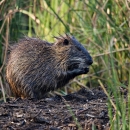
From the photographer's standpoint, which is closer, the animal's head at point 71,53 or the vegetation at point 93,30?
the animal's head at point 71,53

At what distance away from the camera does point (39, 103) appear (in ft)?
16.3

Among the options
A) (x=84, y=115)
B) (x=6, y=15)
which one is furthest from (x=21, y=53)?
(x=84, y=115)

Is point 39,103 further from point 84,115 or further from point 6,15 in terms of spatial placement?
point 6,15

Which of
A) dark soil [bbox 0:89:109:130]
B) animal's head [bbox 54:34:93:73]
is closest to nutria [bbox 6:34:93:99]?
animal's head [bbox 54:34:93:73]

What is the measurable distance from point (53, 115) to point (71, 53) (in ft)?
5.05

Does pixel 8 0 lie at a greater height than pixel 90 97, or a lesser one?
greater

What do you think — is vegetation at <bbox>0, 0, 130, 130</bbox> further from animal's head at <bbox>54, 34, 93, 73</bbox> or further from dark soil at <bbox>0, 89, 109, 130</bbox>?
dark soil at <bbox>0, 89, 109, 130</bbox>

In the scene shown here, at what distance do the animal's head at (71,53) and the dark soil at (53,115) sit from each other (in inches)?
24.3

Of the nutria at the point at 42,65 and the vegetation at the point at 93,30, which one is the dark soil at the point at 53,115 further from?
the vegetation at the point at 93,30

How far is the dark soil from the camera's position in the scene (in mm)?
4074

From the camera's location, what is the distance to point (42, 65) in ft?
18.7

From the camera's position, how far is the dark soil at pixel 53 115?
4.07 metres

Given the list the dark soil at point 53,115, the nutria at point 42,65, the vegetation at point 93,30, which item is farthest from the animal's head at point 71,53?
the dark soil at point 53,115

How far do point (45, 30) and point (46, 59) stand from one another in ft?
7.81
